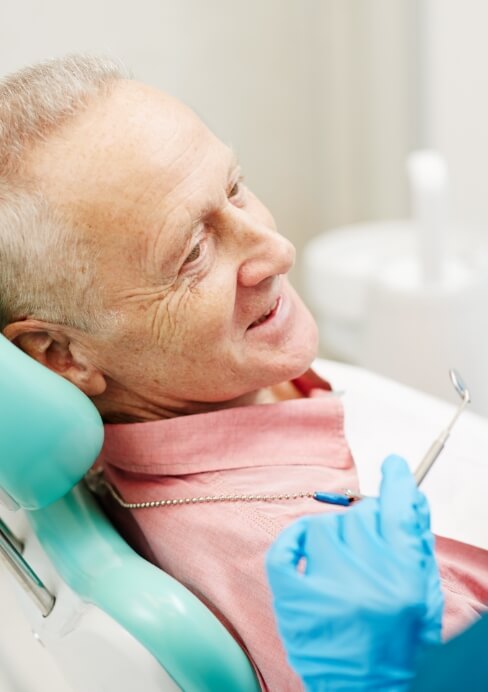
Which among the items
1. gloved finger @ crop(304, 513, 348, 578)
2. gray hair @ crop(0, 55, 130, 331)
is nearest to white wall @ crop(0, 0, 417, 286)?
gray hair @ crop(0, 55, 130, 331)

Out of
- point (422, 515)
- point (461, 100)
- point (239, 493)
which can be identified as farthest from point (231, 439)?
point (461, 100)

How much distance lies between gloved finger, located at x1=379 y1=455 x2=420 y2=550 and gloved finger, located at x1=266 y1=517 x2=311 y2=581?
0.07m

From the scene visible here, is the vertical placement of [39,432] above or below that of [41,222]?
below

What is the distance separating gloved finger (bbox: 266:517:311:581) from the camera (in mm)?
710

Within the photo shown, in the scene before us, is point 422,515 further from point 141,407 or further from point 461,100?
point 461,100

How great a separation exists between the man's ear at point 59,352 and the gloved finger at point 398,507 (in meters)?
0.38

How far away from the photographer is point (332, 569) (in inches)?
28.1

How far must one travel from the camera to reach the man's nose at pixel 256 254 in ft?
3.20

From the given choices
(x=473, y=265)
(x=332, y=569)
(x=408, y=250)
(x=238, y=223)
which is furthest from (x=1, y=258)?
(x=408, y=250)

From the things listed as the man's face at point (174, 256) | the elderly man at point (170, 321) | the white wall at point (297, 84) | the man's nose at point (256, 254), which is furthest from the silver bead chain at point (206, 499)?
the white wall at point (297, 84)

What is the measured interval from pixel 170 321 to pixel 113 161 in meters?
0.19

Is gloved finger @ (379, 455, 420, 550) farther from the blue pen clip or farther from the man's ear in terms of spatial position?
the man's ear

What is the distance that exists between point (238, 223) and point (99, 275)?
0.17 meters

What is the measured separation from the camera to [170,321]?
961 mm
